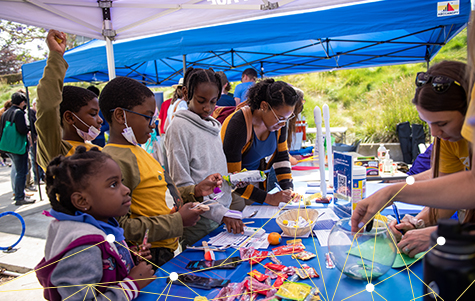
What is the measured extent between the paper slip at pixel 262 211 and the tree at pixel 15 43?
Answer: 18.0m

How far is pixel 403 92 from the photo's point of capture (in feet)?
30.2

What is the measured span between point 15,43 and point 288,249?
67.0 feet

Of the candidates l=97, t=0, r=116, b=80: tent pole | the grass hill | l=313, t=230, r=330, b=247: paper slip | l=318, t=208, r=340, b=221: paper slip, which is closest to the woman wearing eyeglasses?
l=318, t=208, r=340, b=221: paper slip

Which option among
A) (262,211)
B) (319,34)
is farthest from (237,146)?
(319,34)

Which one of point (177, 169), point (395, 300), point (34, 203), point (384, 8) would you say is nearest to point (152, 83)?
point (34, 203)

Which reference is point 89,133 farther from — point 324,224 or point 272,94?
point 324,224

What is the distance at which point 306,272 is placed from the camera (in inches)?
43.1

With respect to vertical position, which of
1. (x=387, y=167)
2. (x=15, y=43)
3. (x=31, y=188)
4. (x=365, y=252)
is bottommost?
(x=31, y=188)

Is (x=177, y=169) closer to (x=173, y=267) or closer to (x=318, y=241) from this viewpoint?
(x=173, y=267)

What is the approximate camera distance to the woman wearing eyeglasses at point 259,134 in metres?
2.03

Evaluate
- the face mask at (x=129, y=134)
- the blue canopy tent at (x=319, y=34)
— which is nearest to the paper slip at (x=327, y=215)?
the face mask at (x=129, y=134)

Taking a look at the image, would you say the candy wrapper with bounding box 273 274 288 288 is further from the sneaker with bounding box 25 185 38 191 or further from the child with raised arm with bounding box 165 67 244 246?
the sneaker with bounding box 25 185 38 191

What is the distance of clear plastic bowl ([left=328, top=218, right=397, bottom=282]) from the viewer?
3.21 ft

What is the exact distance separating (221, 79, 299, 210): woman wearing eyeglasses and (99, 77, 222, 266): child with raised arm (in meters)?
0.60
